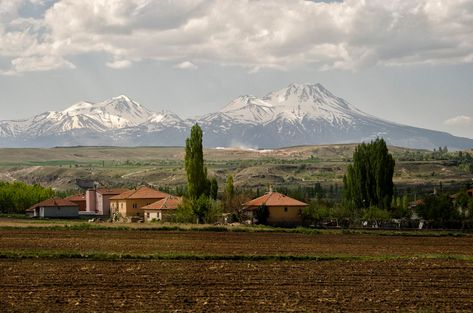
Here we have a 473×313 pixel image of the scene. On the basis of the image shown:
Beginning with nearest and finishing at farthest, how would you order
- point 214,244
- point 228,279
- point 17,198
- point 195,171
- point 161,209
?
point 228,279 < point 214,244 < point 195,171 < point 161,209 < point 17,198

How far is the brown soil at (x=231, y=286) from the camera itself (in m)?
29.2

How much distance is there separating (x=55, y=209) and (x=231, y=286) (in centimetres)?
10560

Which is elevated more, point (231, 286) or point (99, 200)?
point (99, 200)

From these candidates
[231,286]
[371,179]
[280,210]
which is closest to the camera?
[231,286]

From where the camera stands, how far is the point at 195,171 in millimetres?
102312

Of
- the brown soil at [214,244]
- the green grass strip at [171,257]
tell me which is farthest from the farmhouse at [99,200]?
the green grass strip at [171,257]

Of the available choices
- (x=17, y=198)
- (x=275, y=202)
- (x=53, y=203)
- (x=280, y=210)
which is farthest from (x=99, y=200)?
(x=280, y=210)

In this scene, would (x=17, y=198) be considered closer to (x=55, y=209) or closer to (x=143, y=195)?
(x=55, y=209)

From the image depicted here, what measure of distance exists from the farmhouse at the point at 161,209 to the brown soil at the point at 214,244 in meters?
41.3

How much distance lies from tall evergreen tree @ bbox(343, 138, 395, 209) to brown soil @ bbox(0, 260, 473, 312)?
7107 centimetres

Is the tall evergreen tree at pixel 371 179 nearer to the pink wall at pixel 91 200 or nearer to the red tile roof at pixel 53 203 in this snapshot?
the red tile roof at pixel 53 203

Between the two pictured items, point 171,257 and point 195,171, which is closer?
point 171,257

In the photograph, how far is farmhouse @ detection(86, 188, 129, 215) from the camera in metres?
152

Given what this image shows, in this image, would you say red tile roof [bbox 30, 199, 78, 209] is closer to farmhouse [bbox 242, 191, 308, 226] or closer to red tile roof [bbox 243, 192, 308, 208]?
red tile roof [bbox 243, 192, 308, 208]
